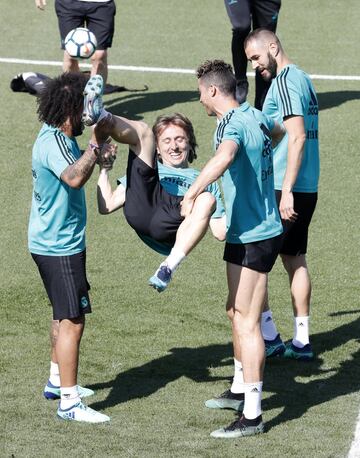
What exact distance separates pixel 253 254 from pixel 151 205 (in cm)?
91

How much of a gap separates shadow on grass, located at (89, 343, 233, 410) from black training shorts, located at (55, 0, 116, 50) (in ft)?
18.8

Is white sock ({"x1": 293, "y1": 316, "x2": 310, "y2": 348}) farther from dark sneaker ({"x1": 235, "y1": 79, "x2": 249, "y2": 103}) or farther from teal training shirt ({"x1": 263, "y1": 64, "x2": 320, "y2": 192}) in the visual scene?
dark sneaker ({"x1": 235, "y1": 79, "x2": 249, "y2": 103})

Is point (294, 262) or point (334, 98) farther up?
point (334, 98)

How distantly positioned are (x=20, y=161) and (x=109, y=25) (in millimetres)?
1973

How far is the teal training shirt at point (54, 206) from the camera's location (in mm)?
7848

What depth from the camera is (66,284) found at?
795cm

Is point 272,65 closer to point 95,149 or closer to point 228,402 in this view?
point 95,149

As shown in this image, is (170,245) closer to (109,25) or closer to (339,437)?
(339,437)

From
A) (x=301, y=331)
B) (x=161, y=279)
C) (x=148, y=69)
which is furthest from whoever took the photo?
(x=148, y=69)

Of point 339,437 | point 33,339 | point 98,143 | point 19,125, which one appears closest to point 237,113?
point 98,143

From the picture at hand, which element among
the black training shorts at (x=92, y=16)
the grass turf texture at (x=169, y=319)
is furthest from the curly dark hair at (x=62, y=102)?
the black training shorts at (x=92, y=16)

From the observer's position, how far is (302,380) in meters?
8.84

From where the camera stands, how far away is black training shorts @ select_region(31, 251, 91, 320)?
794 cm

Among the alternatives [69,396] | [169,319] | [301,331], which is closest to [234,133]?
[69,396]
